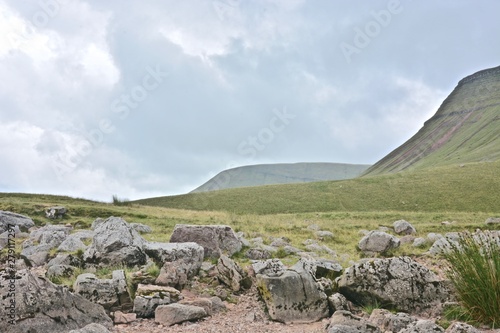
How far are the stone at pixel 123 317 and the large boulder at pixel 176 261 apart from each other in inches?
84.0

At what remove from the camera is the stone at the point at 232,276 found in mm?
13796

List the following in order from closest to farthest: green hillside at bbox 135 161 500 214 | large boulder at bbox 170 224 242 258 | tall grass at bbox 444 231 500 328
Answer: tall grass at bbox 444 231 500 328 < large boulder at bbox 170 224 242 258 < green hillside at bbox 135 161 500 214

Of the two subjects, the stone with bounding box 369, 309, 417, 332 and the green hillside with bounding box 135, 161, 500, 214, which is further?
the green hillside with bounding box 135, 161, 500, 214

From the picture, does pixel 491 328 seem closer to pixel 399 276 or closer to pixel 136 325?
pixel 399 276

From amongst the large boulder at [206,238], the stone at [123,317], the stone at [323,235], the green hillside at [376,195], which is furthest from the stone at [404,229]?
the green hillside at [376,195]

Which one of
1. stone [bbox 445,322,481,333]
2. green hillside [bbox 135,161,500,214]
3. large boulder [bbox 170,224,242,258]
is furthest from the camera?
green hillside [bbox 135,161,500,214]

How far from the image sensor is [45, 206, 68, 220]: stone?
37.9 meters

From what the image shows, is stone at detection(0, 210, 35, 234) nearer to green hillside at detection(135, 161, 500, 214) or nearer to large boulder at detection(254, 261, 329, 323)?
large boulder at detection(254, 261, 329, 323)

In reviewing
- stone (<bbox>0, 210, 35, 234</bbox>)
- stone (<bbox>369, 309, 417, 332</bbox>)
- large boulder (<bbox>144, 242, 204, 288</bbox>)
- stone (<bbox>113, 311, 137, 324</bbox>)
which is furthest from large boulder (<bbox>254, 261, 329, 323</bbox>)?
stone (<bbox>0, 210, 35, 234</bbox>)

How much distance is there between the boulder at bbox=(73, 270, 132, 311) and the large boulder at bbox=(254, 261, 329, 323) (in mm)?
4042

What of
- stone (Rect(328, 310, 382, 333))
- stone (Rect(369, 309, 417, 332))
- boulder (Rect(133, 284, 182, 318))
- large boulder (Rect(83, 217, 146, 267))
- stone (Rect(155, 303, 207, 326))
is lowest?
stone (Rect(369, 309, 417, 332))

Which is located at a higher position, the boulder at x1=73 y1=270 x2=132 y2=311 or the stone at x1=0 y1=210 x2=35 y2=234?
the stone at x1=0 y1=210 x2=35 y2=234

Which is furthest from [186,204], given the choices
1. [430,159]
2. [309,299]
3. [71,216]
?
[430,159]

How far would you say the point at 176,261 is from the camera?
1424 centimetres
